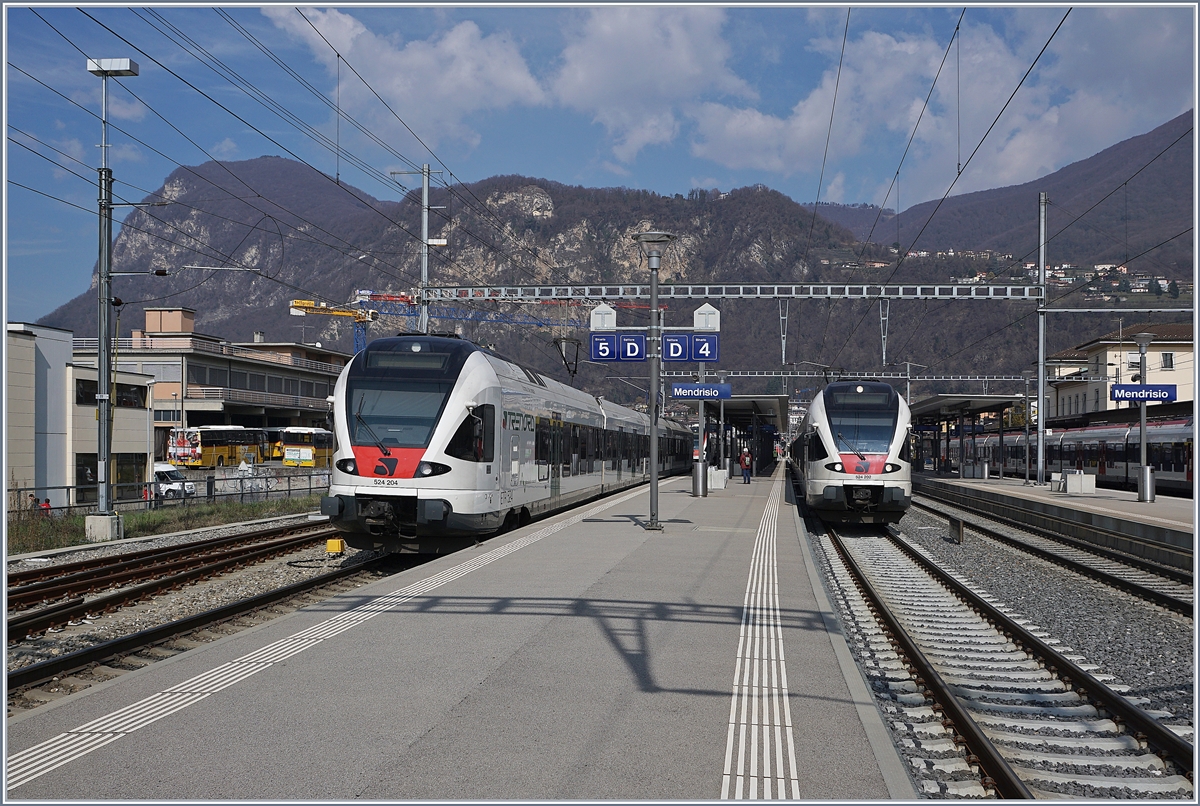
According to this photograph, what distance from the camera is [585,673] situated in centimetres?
731

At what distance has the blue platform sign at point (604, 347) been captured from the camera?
21719mm

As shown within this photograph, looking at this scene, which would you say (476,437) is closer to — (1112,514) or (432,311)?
(1112,514)

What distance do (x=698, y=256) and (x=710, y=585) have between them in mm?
163203

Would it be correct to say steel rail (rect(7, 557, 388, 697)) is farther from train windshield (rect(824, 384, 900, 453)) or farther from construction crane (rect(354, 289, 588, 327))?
construction crane (rect(354, 289, 588, 327))

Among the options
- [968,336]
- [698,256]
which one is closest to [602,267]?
[698,256]

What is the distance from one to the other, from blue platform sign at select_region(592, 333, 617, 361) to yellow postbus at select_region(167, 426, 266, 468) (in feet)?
126

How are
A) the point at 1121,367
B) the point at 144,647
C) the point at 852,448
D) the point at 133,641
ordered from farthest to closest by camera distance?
→ 1. the point at 1121,367
2. the point at 852,448
3. the point at 144,647
4. the point at 133,641

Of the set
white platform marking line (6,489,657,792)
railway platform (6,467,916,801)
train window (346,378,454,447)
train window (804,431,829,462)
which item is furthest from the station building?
white platform marking line (6,489,657,792)

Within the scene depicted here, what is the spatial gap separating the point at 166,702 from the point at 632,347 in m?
16.0

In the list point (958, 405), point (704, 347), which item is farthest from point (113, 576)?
point (958, 405)

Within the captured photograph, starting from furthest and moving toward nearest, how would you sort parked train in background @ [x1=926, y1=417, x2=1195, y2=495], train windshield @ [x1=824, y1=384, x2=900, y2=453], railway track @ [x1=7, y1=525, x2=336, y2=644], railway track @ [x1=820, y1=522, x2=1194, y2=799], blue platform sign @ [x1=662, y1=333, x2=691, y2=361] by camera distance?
parked train in background @ [x1=926, y1=417, x2=1195, y2=495], blue platform sign @ [x1=662, y1=333, x2=691, y2=361], train windshield @ [x1=824, y1=384, x2=900, y2=453], railway track @ [x1=7, y1=525, x2=336, y2=644], railway track @ [x1=820, y1=522, x2=1194, y2=799]

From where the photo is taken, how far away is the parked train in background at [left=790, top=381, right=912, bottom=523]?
63.0 ft

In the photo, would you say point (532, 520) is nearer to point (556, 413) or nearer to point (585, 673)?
point (556, 413)

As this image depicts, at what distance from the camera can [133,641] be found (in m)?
8.81
